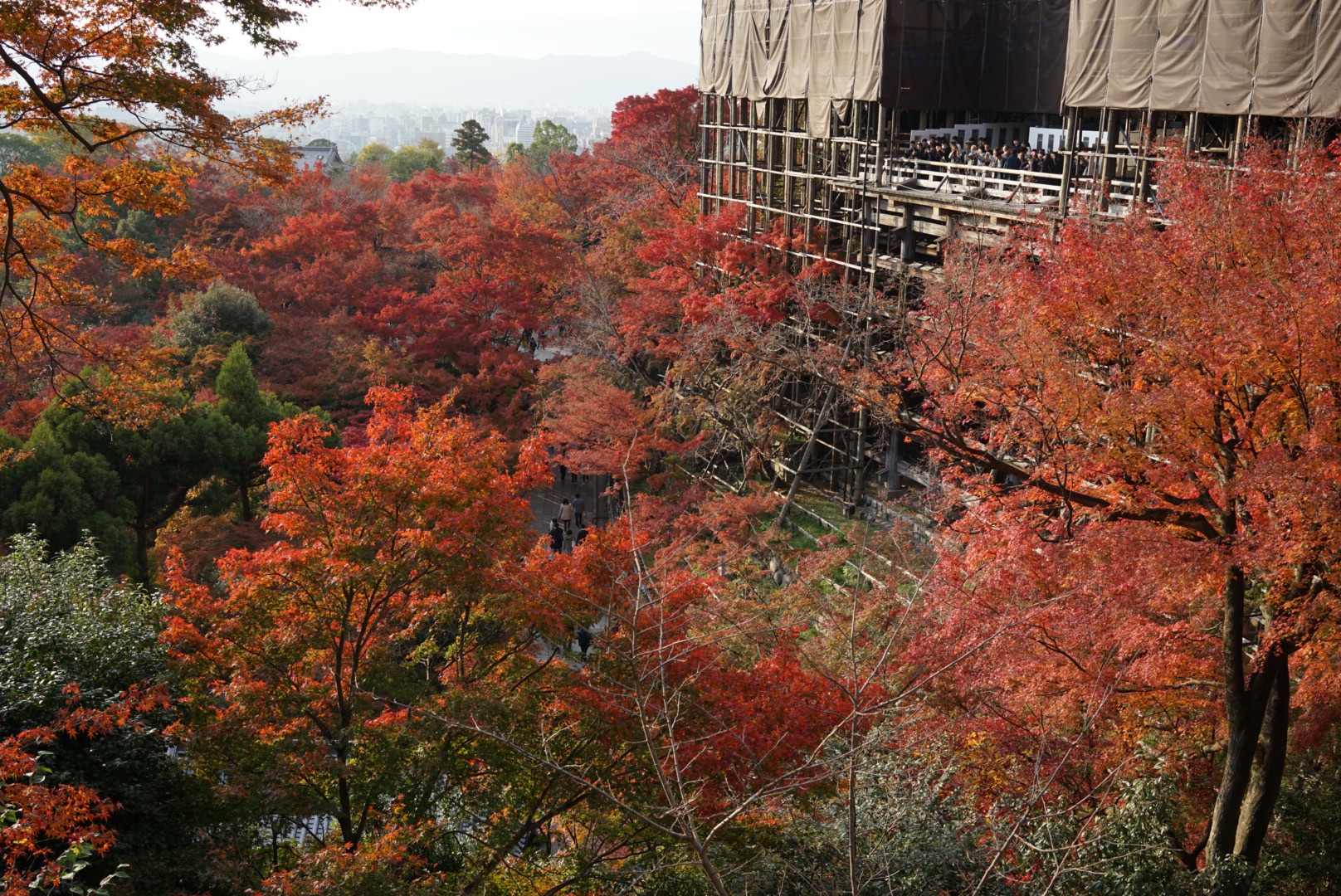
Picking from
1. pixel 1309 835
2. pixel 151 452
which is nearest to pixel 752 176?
pixel 151 452

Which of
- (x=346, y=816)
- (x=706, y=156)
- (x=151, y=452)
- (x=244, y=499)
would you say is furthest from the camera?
(x=706, y=156)

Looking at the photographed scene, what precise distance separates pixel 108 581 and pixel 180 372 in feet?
42.4

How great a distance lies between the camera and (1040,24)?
2086 cm

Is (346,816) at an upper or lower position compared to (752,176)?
lower

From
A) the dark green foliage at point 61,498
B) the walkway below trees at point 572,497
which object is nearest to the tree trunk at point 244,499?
the dark green foliage at point 61,498

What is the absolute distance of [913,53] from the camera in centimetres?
2025

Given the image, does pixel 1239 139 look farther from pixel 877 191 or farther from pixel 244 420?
pixel 244 420

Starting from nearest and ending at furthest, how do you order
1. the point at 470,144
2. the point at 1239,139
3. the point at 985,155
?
the point at 1239,139, the point at 985,155, the point at 470,144

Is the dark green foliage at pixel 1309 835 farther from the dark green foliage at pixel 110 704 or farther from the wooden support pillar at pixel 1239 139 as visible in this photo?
the dark green foliage at pixel 110 704

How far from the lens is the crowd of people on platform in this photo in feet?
58.3

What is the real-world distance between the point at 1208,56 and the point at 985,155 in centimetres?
536

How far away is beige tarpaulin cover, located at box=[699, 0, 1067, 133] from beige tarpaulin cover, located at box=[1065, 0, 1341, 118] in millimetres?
5035

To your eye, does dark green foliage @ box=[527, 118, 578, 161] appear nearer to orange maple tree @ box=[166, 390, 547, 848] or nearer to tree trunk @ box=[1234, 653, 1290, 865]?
orange maple tree @ box=[166, 390, 547, 848]

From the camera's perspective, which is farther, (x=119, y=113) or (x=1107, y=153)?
(x=1107, y=153)
